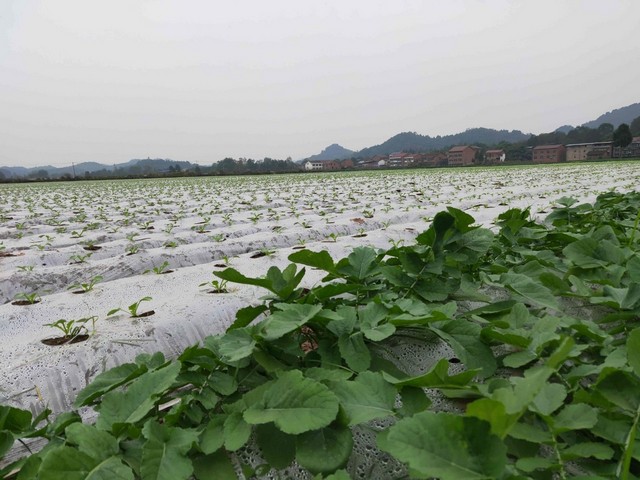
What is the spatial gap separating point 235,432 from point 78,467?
0.25m

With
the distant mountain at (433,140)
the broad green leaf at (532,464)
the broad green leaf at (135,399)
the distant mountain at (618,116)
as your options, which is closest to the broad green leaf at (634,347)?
the broad green leaf at (532,464)

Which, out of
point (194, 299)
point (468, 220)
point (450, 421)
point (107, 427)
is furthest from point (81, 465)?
point (194, 299)

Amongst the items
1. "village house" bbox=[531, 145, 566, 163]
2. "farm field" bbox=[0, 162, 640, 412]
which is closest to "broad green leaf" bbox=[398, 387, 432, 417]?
"farm field" bbox=[0, 162, 640, 412]

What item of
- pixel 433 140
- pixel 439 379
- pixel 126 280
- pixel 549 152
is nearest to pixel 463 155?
pixel 549 152

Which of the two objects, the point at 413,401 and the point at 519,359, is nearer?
the point at 413,401

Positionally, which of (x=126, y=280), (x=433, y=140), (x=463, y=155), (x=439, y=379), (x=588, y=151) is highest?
(x=433, y=140)

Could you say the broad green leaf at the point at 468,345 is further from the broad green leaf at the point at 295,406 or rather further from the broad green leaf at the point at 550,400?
the broad green leaf at the point at 295,406

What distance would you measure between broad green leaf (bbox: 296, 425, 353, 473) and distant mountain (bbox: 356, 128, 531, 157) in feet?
361

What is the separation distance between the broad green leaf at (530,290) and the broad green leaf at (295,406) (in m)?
0.75

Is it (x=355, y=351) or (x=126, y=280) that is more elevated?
(x=355, y=351)

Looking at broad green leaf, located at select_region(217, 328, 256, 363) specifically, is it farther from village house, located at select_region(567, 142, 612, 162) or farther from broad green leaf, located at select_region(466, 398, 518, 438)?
village house, located at select_region(567, 142, 612, 162)

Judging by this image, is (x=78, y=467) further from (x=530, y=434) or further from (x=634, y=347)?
(x=634, y=347)

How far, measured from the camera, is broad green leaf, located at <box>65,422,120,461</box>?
66cm

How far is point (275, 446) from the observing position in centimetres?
72
